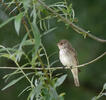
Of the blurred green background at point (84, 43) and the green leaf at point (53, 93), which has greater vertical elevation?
the green leaf at point (53, 93)

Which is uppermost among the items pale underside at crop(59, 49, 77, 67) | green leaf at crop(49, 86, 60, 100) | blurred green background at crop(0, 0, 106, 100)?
green leaf at crop(49, 86, 60, 100)

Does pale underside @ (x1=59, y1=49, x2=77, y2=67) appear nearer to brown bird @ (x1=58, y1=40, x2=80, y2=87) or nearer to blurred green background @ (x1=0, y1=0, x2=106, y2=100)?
brown bird @ (x1=58, y1=40, x2=80, y2=87)

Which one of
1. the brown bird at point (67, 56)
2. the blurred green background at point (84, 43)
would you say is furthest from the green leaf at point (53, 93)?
the blurred green background at point (84, 43)

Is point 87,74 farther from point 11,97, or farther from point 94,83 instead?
point 11,97

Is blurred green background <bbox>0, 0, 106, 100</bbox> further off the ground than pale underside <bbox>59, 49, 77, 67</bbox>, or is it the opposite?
pale underside <bbox>59, 49, 77, 67</bbox>

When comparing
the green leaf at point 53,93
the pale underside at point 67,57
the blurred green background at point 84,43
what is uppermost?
the green leaf at point 53,93

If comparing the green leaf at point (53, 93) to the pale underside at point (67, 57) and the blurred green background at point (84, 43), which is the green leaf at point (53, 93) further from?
the blurred green background at point (84, 43)

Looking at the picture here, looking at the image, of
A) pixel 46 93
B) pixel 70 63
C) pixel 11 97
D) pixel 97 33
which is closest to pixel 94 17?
pixel 97 33

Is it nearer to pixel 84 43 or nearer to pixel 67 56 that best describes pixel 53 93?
pixel 67 56

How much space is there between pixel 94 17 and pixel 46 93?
7.54 m

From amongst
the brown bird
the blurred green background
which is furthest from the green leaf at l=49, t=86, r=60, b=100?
the blurred green background

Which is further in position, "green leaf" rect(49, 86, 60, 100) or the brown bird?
the brown bird

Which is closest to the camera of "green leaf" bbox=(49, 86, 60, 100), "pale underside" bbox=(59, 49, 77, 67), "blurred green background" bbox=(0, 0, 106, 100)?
"green leaf" bbox=(49, 86, 60, 100)

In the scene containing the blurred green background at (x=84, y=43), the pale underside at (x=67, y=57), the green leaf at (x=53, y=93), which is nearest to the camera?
the green leaf at (x=53, y=93)
